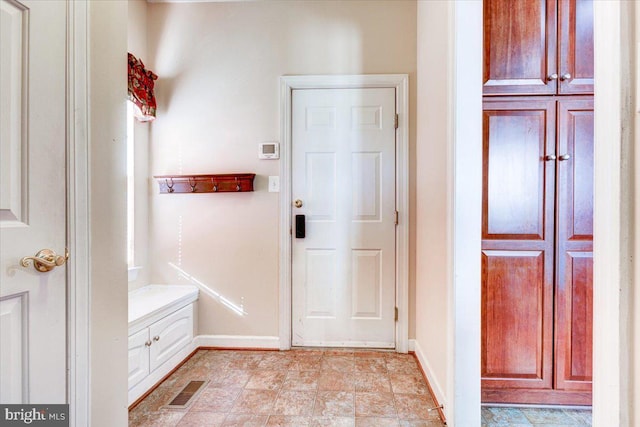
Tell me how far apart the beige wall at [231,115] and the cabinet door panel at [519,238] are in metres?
1.07

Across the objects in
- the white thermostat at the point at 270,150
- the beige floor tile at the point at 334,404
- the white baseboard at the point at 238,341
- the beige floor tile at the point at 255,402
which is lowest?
the beige floor tile at the point at 255,402

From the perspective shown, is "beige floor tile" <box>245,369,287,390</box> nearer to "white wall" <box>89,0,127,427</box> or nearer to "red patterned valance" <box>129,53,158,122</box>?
"white wall" <box>89,0,127,427</box>

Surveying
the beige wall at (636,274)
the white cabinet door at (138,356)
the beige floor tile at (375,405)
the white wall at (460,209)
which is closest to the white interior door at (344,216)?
the beige floor tile at (375,405)

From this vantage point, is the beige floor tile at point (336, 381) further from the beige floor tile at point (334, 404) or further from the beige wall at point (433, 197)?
the beige wall at point (433, 197)

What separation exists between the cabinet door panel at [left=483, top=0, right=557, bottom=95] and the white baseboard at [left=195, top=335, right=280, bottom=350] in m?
2.12

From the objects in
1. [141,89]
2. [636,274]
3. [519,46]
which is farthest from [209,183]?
[636,274]

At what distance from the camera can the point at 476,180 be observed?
4.49 ft

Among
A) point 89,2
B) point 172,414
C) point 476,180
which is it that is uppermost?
point 89,2

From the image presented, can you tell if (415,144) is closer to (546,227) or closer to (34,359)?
(546,227)

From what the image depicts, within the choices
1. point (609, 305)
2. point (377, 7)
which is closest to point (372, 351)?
point (609, 305)

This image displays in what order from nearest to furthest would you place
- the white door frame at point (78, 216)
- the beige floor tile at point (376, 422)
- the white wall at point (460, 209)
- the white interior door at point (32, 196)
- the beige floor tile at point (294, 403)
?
the white interior door at point (32, 196) → the white door frame at point (78, 216) → the white wall at point (460, 209) → the beige floor tile at point (376, 422) → the beige floor tile at point (294, 403)

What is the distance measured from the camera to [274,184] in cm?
226

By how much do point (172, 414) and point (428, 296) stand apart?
5.09ft

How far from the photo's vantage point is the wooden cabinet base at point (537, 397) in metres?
1.55
